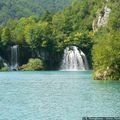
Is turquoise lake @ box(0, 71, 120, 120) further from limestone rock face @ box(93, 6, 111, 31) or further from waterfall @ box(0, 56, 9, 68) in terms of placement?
limestone rock face @ box(93, 6, 111, 31)

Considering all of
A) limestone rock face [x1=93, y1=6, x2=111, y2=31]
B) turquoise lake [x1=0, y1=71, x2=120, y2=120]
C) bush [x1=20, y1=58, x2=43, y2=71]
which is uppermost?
limestone rock face [x1=93, y1=6, x2=111, y2=31]

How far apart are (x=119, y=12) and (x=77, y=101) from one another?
11693 cm

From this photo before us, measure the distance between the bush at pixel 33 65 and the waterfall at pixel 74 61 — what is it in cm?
841

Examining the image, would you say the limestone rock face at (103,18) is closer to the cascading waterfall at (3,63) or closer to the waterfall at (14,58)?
the waterfall at (14,58)

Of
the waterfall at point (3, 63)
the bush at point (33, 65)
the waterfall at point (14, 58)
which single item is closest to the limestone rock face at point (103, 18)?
the bush at point (33, 65)

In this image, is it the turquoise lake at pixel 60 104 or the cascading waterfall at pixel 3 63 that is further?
the cascading waterfall at pixel 3 63

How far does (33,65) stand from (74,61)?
14.2 m

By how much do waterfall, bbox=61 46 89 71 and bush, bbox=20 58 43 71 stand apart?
331 inches

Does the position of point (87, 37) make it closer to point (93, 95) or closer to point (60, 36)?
point (60, 36)

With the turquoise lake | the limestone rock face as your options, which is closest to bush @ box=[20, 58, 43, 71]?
the limestone rock face

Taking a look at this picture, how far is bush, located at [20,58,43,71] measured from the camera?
536 ft

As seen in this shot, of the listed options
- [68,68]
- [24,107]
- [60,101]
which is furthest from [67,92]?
[68,68]

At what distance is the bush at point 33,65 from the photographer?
536 ft

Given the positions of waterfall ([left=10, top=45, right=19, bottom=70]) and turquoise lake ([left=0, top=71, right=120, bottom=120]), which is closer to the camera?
turquoise lake ([left=0, top=71, right=120, bottom=120])
